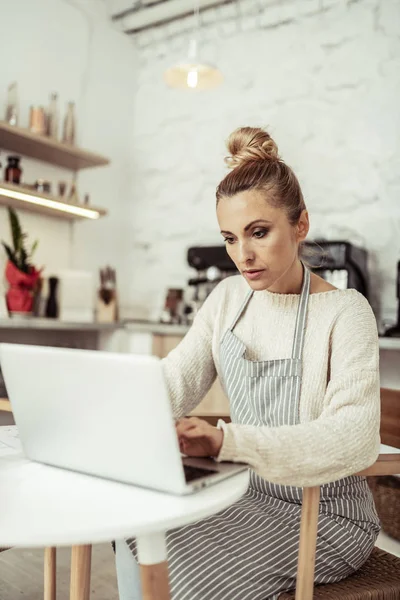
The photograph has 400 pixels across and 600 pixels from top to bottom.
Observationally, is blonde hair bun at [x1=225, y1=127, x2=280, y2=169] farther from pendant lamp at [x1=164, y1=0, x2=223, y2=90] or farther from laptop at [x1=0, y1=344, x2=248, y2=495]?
pendant lamp at [x1=164, y1=0, x2=223, y2=90]

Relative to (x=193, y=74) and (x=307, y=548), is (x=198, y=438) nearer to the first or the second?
(x=307, y=548)

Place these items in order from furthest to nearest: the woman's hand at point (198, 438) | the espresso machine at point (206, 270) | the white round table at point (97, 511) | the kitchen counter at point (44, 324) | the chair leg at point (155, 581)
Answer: the espresso machine at point (206, 270) < the kitchen counter at point (44, 324) < the woman's hand at point (198, 438) < the chair leg at point (155, 581) < the white round table at point (97, 511)

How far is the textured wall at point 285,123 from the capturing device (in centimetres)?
324

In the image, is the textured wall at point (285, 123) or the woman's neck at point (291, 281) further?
the textured wall at point (285, 123)

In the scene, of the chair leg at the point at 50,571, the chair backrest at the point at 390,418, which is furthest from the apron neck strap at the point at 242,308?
the chair leg at the point at 50,571

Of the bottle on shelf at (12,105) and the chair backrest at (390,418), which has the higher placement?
the bottle on shelf at (12,105)

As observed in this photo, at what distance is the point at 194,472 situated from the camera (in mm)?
755

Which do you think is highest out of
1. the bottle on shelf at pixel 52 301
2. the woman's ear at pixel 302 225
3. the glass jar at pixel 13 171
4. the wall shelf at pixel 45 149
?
the wall shelf at pixel 45 149

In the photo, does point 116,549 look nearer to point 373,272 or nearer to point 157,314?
point 373,272

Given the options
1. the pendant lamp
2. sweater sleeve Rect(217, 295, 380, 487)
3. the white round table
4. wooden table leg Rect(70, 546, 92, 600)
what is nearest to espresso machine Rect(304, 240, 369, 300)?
the pendant lamp

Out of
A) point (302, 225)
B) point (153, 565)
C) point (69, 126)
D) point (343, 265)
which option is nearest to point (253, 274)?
point (302, 225)

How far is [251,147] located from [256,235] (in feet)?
0.70

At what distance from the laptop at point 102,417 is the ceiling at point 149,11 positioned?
3724 mm

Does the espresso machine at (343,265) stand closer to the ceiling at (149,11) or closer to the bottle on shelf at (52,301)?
the bottle on shelf at (52,301)
